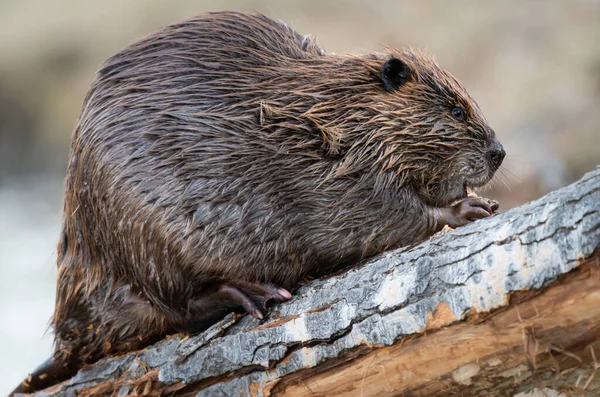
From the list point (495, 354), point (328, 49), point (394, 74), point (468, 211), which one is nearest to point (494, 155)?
point (468, 211)

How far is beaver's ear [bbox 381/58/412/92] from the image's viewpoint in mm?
2738

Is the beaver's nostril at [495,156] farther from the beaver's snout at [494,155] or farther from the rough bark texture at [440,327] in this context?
the rough bark texture at [440,327]

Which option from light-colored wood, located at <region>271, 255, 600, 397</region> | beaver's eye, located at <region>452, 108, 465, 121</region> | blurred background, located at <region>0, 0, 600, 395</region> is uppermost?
blurred background, located at <region>0, 0, 600, 395</region>

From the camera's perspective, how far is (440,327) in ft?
6.35

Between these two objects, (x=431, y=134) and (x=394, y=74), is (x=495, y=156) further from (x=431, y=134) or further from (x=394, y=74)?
(x=394, y=74)

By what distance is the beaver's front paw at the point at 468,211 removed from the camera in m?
2.56

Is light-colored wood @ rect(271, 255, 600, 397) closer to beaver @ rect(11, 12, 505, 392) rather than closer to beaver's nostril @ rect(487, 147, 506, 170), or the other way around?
beaver @ rect(11, 12, 505, 392)

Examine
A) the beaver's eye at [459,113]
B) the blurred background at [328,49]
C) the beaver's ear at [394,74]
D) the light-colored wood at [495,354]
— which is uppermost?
the blurred background at [328,49]

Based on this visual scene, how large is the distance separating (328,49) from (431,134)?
5.72m

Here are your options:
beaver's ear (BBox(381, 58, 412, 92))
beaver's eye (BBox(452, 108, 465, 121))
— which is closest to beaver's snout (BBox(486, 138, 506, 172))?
beaver's eye (BBox(452, 108, 465, 121))

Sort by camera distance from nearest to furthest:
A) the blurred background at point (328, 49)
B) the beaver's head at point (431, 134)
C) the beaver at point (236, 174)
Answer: the beaver at point (236, 174) < the beaver's head at point (431, 134) < the blurred background at point (328, 49)

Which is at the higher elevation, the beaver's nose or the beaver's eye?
the beaver's eye

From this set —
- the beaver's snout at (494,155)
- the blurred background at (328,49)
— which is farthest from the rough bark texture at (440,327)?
the blurred background at (328,49)

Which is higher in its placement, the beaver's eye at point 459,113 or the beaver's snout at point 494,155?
the beaver's eye at point 459,113
